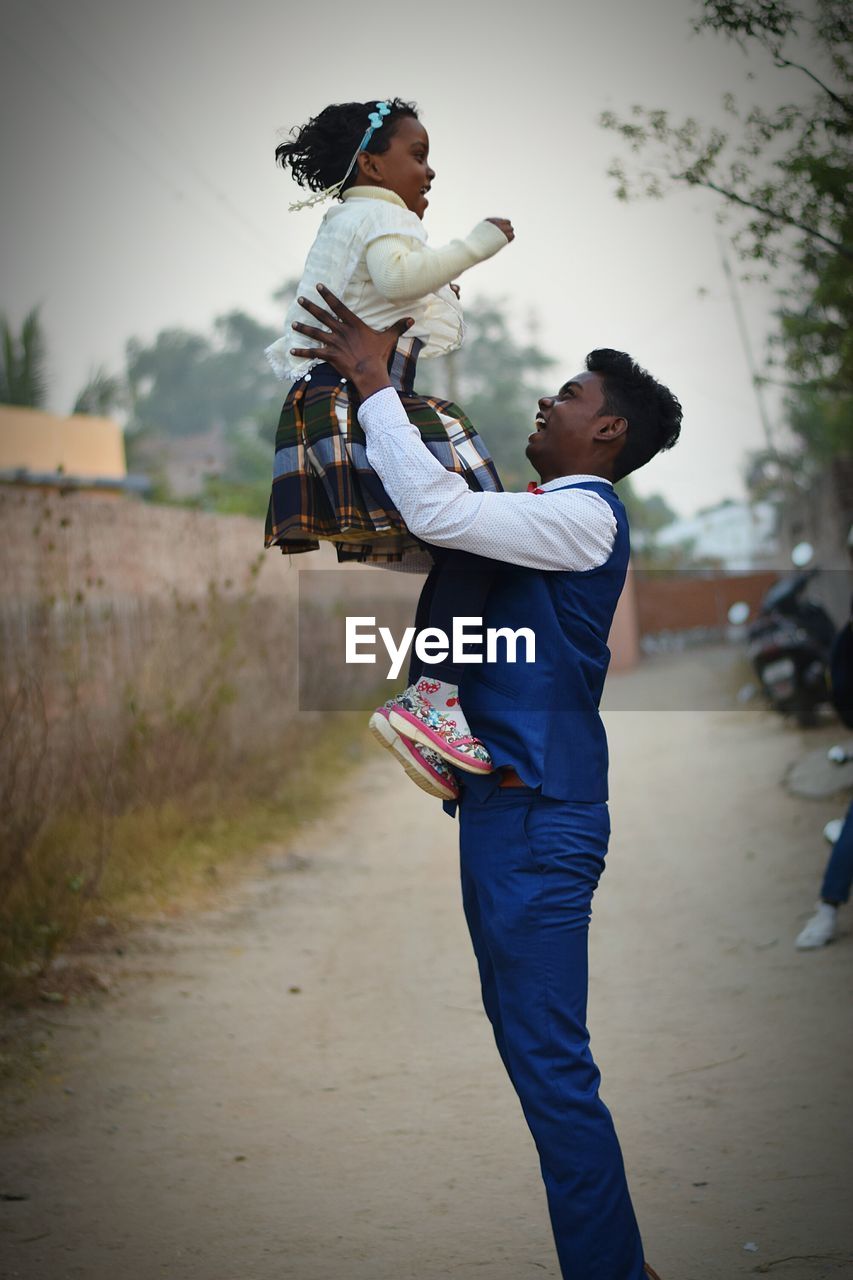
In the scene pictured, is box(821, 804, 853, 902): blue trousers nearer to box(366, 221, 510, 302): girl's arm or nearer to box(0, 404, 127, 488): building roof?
box(366, 221, 510, 302): girl's arm

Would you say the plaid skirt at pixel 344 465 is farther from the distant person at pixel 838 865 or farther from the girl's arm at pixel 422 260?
the distant person at pixel 838 865

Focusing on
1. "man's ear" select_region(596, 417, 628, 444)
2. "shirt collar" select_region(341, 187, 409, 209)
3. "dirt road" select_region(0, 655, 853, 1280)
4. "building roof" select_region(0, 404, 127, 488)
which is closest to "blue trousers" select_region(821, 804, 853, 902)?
"dirt road" select_region(0, 655, 853, 1280)

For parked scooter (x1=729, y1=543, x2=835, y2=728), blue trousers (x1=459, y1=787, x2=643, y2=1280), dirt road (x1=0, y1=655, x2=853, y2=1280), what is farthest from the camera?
parked scooter (x1=729, y1=543, x2=835, y2=728)

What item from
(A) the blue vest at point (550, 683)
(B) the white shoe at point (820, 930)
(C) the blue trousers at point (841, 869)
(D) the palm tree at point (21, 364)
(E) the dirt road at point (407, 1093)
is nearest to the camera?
(A) the blue vest at point (550, 683)

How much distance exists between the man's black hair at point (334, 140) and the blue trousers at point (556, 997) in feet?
4.52

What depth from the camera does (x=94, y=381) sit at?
18.6 meters

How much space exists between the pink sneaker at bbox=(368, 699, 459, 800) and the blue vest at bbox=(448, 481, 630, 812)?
0.16 ft

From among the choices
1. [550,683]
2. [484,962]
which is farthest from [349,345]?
[484,962]

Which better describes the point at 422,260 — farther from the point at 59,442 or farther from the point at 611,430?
the point at 59,442

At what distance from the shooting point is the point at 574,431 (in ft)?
8.44

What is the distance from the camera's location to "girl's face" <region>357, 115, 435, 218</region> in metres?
2.60

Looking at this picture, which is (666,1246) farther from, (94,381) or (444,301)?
(94,381)

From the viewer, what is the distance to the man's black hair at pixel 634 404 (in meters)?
2.59

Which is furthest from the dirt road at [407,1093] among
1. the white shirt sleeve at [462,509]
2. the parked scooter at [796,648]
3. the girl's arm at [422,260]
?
the parked scooter at [796,648]
